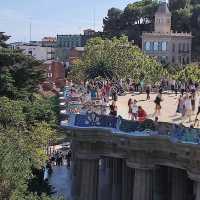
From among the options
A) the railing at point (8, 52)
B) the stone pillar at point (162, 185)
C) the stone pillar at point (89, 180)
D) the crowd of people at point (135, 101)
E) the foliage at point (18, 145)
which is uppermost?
the railing at point (8, 52)

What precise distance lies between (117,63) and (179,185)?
127ft

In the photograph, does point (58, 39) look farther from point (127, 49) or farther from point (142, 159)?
point (142, 159)

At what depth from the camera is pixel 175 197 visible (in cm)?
3531

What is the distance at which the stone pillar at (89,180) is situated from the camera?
33.4 metres

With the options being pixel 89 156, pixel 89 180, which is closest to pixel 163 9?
pixel 89 156

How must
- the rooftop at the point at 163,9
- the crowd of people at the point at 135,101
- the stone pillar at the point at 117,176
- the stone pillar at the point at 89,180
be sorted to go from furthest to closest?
the rooftop at the point at 163,9 → the stone pillar at the point at 117,176 → the stone pillar at the point at 89,180 → the crowd of people at the point at 135,101

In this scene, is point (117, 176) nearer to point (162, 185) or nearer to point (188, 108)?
point (162, 185)

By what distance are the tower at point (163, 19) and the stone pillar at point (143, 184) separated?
11501 cm

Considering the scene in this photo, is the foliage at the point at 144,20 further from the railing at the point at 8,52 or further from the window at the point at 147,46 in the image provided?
the railing at the point at 8,52

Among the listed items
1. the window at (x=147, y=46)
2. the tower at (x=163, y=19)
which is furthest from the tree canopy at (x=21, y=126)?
the tower at (x=163, y=19)

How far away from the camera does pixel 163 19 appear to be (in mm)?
145250

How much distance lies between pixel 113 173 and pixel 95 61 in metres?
36.1

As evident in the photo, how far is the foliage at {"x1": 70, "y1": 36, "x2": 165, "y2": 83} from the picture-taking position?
72500 mm

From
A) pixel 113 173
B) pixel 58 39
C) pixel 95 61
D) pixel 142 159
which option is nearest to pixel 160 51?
pixel 58 39
